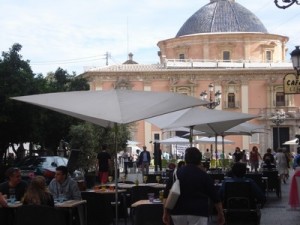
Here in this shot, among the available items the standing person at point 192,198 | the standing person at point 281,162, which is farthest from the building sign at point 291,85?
the standing person at point 281,162

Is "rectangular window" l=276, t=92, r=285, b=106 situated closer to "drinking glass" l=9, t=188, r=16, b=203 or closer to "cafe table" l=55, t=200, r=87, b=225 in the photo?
"cafe table" l=55, t=200, r=87, b=225

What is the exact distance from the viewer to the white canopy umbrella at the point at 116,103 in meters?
8.07

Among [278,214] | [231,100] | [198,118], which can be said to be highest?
[231,100]

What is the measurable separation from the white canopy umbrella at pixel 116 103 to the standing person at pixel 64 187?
111 centimetres

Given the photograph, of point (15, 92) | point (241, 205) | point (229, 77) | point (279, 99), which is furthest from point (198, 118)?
point (279, 99)

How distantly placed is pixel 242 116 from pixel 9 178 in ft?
18.2

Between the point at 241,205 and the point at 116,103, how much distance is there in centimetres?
252

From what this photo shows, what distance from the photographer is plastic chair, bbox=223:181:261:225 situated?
9266 mm

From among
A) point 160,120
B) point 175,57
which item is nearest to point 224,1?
Answer: point 175,57

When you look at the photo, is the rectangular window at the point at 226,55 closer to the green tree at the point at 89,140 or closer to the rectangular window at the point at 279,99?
the rectangular window at the point at 279,99

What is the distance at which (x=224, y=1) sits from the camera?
65625 millimetres

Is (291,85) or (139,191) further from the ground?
(291,85)

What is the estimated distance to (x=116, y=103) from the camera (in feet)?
27.3

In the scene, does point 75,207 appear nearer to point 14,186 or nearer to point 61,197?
point 61,197
